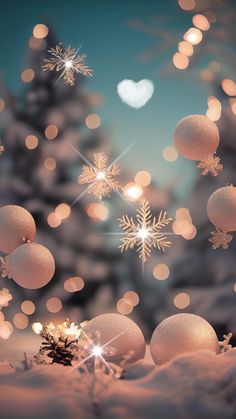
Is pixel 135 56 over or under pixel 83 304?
over

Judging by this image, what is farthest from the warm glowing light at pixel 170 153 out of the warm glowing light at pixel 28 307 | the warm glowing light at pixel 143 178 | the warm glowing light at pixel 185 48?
the warm glowing light at pixel 28 307

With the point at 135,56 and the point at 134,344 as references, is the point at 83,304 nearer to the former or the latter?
the point at 134,344

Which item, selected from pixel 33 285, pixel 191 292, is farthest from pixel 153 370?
pixel 191 292

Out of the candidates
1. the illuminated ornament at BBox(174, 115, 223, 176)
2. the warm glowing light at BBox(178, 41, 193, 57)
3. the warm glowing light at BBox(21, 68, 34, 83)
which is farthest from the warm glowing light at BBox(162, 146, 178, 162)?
the warm glowing light at BBox(21, 68, 34, 83)

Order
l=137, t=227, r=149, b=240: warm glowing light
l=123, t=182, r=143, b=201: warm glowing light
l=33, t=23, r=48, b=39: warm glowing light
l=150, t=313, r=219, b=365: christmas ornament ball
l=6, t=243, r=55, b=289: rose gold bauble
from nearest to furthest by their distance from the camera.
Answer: l=150, t=313, r=219, b=365: christmas ornament ball → l=6, t=243, r=55, b=289: rose gold bauble → l=137, t=227, r=149, b=240: warm glowing light → l=123, t=182, r=143, b=201: warm glowing light → l=33, t=23, r=48, b=39: warm glowing light

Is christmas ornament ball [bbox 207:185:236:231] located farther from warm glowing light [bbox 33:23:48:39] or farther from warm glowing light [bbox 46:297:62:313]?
warm glowing light [bbox 33:23:48:39]

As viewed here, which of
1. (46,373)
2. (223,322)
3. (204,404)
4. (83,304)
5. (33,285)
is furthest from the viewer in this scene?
(83,304)
